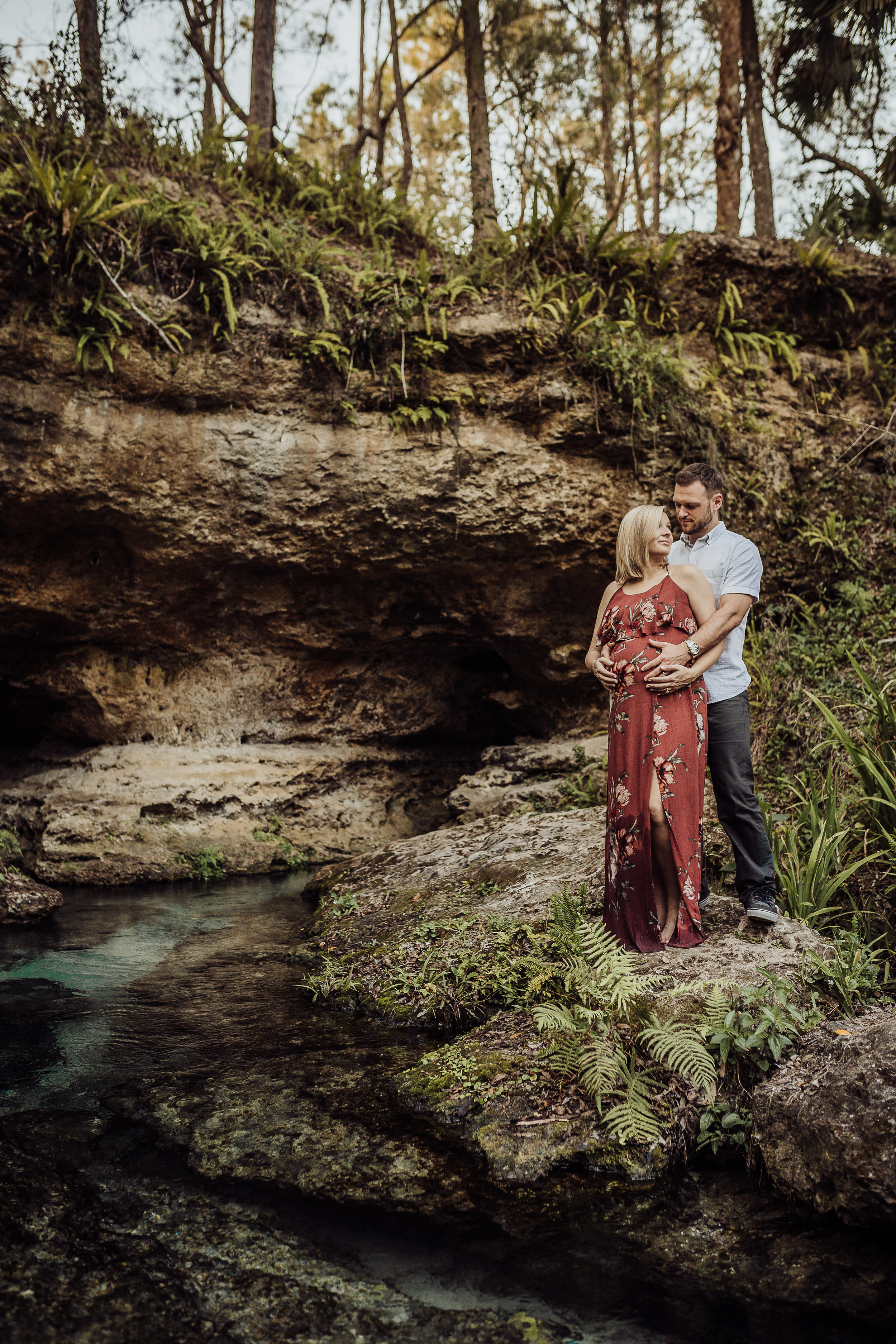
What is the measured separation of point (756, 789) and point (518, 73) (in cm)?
1392

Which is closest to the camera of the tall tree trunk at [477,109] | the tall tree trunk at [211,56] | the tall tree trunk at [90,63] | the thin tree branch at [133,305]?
the thin tree branch at [133,305]

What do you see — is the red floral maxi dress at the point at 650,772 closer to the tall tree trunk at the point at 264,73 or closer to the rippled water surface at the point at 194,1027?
the rippled water surface at the point at 194,1027

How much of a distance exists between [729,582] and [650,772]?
1073mm

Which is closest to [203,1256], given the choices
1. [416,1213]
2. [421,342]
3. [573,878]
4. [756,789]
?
[416,1213]

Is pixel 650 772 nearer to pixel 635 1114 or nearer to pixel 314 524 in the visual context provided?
pixel 635 1114

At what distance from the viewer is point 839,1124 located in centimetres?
278

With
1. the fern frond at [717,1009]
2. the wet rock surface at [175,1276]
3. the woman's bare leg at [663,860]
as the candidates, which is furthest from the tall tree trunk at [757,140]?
the wet rock surface at [175,1276]

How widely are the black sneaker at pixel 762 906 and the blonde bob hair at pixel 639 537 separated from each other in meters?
1.71

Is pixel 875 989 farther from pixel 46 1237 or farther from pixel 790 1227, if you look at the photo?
pixel 46 1237

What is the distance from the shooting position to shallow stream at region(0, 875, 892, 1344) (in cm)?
223

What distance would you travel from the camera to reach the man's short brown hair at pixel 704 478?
14.3ft

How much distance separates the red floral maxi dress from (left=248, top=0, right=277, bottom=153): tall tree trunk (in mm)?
8947

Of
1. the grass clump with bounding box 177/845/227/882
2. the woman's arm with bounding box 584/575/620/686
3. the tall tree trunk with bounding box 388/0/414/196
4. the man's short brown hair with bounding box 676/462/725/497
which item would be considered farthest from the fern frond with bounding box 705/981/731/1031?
the tall tree trunk with bounding box 388/0/414/196

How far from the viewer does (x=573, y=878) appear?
5.39 metres
